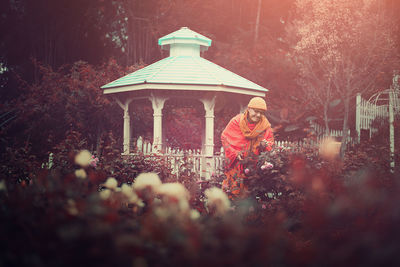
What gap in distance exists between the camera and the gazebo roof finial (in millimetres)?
10705

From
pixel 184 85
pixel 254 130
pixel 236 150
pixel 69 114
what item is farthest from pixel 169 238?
pixel 69 114

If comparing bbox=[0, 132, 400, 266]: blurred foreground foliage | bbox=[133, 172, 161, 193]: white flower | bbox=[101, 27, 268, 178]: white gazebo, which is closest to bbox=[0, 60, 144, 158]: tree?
bbox=[101, 27, 268, 178]: white gazebo

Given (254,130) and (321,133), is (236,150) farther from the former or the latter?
(321,133)

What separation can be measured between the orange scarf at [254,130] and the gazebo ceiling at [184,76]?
2.62 m

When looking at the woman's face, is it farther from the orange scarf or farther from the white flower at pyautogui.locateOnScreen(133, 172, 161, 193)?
the white flower at pyautogui.locateOnScreen(133, 172, 161, 193)

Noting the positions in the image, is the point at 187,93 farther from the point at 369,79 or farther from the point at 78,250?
the point at 78,250

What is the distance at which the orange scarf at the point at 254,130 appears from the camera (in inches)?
261

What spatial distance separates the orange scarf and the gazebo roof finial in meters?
4.69

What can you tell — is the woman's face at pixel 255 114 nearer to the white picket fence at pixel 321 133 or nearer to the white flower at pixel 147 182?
the white flower at pixel 147 182

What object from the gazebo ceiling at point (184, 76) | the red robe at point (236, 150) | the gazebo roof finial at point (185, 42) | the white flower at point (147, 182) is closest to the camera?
the white flower at point (147, 182)

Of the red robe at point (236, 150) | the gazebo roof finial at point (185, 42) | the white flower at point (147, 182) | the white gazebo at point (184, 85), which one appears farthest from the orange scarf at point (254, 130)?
the gazebo roof finial at point (185, 42)

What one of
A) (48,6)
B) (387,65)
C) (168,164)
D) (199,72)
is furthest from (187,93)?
(48,6)

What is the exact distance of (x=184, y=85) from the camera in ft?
30.1

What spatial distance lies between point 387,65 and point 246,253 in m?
13.6
